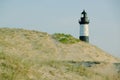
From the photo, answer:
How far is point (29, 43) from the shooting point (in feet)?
97.3

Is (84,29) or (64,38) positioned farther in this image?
(84,29)

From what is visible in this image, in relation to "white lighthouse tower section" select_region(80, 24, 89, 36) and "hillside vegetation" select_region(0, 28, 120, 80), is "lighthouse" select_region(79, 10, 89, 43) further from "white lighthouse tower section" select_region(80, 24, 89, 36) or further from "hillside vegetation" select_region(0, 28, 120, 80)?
"hillside vegetation" select_region(0, 28, 120, 80)

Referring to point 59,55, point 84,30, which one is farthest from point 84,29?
point 59,55

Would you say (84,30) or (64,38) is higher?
(84,30)

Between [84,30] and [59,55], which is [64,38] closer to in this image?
[59,55]

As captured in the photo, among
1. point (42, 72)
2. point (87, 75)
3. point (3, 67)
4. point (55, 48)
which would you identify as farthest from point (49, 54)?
point (3, 67)

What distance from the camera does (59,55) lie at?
92.5ft

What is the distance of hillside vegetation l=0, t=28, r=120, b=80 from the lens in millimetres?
17641

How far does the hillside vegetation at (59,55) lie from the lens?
1764cm

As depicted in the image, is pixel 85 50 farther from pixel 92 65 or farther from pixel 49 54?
pixel 92 65

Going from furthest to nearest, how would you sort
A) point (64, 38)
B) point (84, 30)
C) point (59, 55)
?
1. point (84, 30)
2. point (64, 38)
3. point (59, 55)

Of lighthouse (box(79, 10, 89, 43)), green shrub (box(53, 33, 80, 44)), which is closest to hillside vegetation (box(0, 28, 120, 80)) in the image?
green shrub (box(53, 33, 80, 44))

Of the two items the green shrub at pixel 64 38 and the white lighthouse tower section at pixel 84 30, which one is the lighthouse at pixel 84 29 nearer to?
the white lighthouse tower section at pixel 84 30

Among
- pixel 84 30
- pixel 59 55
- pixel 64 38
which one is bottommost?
pixel 59 55
